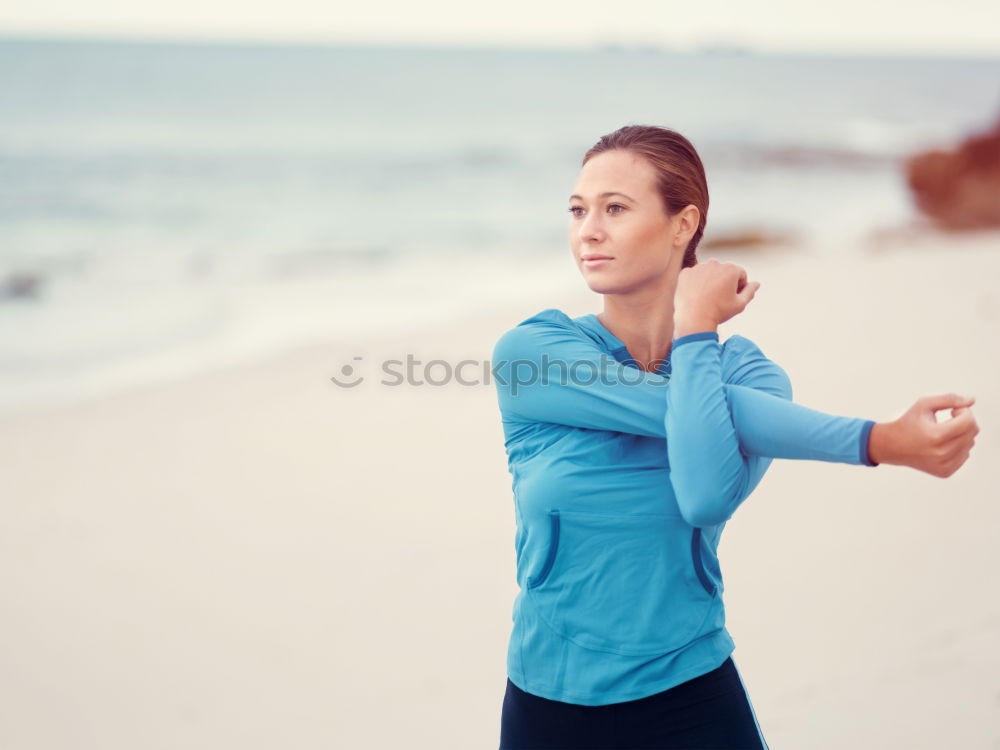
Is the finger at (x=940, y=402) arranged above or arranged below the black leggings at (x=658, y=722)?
above

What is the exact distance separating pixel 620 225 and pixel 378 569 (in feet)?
11.7

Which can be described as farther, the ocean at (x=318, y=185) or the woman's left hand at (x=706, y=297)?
the ocean at (x=318, y=185)

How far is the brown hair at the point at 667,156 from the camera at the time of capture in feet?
6.59

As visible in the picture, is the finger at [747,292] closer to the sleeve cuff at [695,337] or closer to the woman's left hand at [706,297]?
the woman's left hand at [706,297]

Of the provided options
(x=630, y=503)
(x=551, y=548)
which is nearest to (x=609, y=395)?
(x=630, y=503)

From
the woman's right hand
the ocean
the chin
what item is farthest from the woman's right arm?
the ocean

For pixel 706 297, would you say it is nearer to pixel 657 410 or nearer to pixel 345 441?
pixel 657 410

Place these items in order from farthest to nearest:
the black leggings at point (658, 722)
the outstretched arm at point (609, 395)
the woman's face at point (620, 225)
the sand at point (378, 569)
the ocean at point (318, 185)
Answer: the ocean at point (318, 185) < the sand at point (378, 569) < the woman's face at point (620, 225) < the black leggings at point (658, 722) < the outstretched arm at point (609, 395)

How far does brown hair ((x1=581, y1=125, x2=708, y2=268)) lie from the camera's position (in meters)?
2.01

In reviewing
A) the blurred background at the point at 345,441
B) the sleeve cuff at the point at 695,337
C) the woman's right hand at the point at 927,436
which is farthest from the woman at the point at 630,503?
the blurred background at the point at 345,441

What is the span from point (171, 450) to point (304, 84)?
43036 millimetres

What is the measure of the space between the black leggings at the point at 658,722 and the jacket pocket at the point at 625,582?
0.10 metres

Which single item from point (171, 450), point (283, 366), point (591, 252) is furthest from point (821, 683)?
point (283, 366)

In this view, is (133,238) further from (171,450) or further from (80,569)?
(80,569)
